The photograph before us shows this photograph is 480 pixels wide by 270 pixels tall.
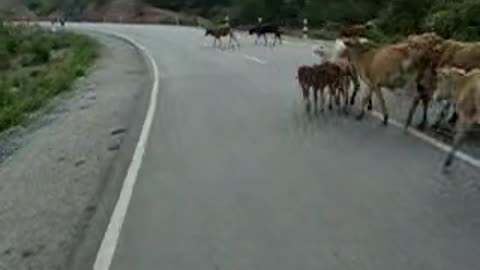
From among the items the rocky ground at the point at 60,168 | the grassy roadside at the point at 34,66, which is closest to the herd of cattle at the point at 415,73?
the rocky ground at the point at 60,168

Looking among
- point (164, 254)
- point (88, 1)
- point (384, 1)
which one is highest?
point (164, 254)

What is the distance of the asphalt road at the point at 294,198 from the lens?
23.3 feet

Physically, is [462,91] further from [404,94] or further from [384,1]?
[384,1]

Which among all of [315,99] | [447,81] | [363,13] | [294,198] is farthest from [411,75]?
[363,13]

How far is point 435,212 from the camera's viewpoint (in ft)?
26.8

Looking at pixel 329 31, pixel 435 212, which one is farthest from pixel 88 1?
pixel 435 212

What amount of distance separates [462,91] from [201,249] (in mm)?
4513

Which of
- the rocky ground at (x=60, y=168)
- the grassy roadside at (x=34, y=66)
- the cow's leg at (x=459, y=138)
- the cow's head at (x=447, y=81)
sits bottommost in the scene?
the grassy roadside at (x=34, y=66)

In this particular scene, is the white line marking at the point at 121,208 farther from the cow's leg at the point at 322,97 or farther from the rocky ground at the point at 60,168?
the cow's leg at the point at 322,97

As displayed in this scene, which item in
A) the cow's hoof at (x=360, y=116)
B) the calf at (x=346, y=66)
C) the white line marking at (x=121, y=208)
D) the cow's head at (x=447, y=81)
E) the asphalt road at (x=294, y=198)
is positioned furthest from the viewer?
the calf at (x=346, y=66)

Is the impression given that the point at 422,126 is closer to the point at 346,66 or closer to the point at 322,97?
the point at 346,66

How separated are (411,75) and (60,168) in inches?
204

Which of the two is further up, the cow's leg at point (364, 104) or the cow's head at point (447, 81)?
the cow's head at point (447, 81)

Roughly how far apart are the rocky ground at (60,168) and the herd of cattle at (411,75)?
3451mm
